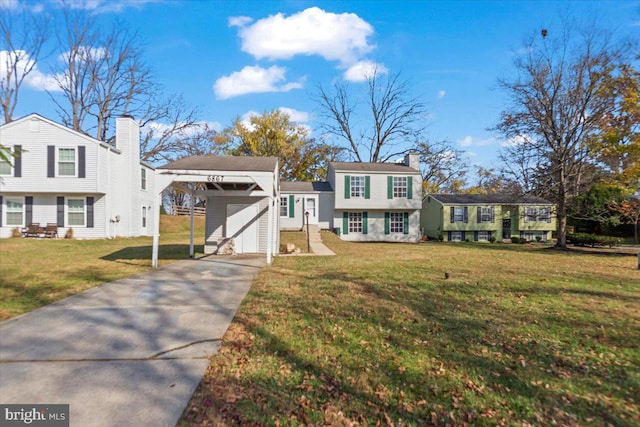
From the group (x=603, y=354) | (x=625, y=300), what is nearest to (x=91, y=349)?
(x=603, y=354)

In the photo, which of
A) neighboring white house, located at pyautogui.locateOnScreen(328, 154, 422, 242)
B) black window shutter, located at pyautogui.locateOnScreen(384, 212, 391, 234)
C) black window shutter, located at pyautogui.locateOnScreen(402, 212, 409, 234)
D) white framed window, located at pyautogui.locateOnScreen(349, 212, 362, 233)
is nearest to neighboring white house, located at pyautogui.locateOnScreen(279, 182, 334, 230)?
neighboring white house, located at pyautogui.locateOnScreen(328, 154, 422, 242)

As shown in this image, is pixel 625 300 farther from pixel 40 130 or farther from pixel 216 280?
pixel 40 130

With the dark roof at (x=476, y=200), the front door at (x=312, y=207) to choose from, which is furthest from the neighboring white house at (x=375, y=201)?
the dark roof at (x=476, y=200)

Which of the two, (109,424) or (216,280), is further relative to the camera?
(216,280)

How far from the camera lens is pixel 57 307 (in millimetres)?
5656

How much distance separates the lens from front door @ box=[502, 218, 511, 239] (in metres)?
30.2

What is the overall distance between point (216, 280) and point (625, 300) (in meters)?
8.31

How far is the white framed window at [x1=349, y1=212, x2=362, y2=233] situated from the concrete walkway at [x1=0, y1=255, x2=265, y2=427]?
1847 centimetres

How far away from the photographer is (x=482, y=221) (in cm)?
2939

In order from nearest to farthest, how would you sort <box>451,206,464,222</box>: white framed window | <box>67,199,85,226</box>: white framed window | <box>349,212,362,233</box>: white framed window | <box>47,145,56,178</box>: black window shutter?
<box>47,145,56,178</box>: black window shutter
<box>67,199,85,226</box>: white framed window
<box>349,212,362,233</box>: white framed window
<box>451,206,464,222</box>: white framed window

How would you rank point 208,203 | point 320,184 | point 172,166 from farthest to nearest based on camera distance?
point 320,184 < point 208,203 < point 172,166

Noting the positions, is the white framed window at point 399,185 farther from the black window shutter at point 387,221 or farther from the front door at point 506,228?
the front door at point 506,228

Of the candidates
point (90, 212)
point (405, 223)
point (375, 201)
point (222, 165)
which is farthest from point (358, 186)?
point (90, 212)

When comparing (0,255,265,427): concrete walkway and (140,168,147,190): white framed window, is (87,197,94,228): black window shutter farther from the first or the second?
(0,255,265,427): concrete walkway
